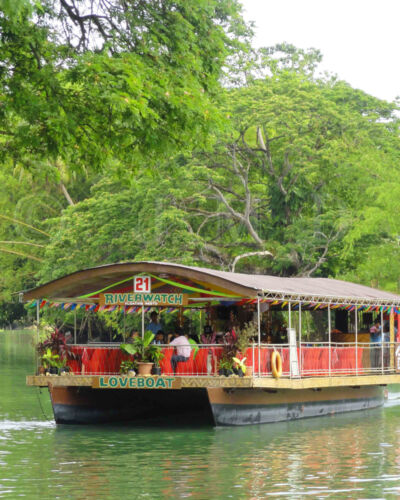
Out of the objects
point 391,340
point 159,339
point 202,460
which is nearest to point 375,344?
point 391,340

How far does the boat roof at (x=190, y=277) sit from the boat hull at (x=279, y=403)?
75.7 inches

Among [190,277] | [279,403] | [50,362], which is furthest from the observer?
[279,403]

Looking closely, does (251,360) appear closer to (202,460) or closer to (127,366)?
(127,366)

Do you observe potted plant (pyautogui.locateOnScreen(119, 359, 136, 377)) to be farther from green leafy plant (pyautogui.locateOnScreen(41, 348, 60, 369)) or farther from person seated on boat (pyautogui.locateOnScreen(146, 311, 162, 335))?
person seated on boat (pyautogui.locateOnScreen(146, 311, 162, 335))

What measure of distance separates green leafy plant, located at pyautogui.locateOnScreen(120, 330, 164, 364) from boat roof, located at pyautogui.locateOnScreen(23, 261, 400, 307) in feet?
4.17

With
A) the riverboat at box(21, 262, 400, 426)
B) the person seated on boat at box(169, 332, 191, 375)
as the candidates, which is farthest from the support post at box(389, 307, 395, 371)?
the person seated on boat at box(169, 332, 191, 375)

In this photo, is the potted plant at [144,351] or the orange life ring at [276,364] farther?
the orange life ring at [276,364]

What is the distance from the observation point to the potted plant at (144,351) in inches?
727

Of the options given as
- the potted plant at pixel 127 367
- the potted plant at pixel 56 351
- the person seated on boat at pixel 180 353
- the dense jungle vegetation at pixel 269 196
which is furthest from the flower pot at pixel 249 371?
the dense jungle vegetation at pixel 269 196

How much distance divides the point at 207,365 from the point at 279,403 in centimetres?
238

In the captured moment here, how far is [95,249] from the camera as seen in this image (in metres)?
37.1

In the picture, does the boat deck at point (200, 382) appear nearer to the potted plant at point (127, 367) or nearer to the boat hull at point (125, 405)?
the potted plant at point (127, 367)

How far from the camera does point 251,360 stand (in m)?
18.3

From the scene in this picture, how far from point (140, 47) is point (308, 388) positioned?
10.0 m
